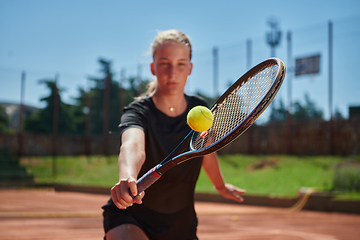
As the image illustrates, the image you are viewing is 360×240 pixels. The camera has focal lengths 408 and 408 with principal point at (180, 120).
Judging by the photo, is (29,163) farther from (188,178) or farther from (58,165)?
(188,178)

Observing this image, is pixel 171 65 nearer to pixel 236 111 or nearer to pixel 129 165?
pixel 236 111

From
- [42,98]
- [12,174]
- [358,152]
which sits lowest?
[12,174]

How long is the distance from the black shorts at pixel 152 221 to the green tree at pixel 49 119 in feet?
140

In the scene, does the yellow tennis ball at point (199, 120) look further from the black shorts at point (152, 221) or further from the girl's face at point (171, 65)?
the black shorts at point (152, 221)

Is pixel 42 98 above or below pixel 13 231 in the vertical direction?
above

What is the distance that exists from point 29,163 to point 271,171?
60.8 feet

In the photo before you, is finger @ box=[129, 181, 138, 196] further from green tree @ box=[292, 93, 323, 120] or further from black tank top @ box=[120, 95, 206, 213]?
green tree @ box=[292, 93, 323, 120]

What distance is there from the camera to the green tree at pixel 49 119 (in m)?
43.0

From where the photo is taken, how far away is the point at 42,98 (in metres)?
43.2

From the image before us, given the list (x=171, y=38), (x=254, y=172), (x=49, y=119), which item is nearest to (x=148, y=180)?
(x=171, y=38)

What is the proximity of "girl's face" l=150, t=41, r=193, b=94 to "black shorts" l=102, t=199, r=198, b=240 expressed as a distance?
689 millimetres

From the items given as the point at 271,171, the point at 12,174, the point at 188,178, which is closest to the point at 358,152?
the point at 271,171

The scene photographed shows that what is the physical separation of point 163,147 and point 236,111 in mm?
451

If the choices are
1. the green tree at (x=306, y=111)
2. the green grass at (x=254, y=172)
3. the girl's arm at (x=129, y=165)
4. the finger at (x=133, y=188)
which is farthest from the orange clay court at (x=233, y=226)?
the green tree at (x=306, y=111)
